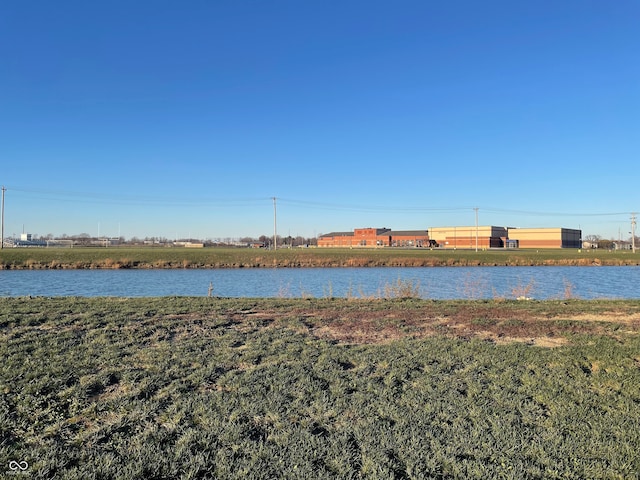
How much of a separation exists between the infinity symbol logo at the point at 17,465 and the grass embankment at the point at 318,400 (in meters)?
0.05

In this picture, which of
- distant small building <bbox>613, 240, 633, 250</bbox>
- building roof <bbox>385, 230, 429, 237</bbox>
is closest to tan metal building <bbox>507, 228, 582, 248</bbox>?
distant small building <bbox>613, 240, 633, 250</bbox>

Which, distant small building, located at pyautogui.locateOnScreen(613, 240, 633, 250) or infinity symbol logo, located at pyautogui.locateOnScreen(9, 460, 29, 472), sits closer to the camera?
infinity symbol logo, located at pyautogui.locateOnScreen(9, 460, 29, 472)

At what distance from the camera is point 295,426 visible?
14.8 feet

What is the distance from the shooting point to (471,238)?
389 ft

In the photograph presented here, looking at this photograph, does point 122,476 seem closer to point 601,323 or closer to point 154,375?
point 154,375

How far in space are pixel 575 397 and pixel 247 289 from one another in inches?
798

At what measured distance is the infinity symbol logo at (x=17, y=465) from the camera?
372 centimetres

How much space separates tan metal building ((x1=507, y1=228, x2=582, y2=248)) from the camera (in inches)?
4685

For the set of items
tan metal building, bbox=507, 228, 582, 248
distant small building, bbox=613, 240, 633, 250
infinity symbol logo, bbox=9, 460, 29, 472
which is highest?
tan metal building, bbox=507, 228, 582, 248

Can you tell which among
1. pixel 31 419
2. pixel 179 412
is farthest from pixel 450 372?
pixel 31 419

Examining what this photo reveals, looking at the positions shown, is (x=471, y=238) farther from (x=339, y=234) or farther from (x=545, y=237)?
(x=339, y=234)

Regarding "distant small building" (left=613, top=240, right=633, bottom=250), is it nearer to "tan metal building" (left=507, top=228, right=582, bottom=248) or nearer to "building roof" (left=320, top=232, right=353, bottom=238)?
"tan metal building" (left=507, top=228, right=582, bottom=248)

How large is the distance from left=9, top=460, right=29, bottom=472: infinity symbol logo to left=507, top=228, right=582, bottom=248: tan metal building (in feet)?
434

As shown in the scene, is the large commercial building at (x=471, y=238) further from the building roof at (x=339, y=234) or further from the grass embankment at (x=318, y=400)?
the grass embankment at (x=318, y=400)
